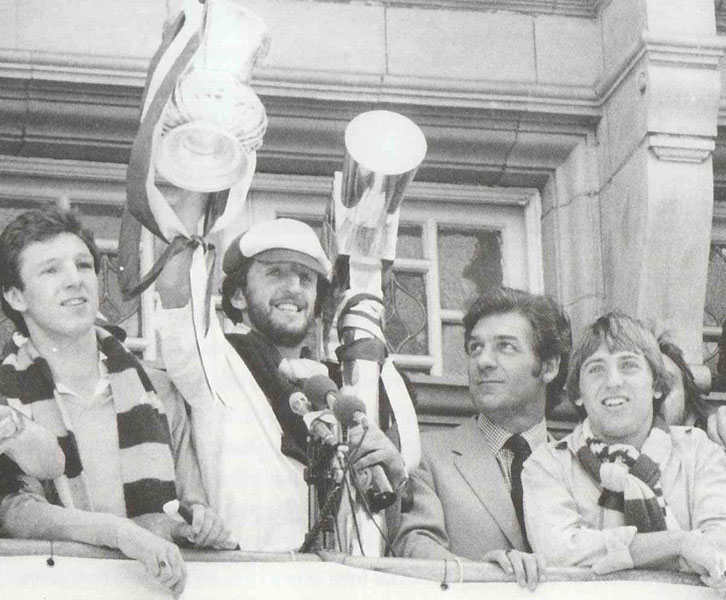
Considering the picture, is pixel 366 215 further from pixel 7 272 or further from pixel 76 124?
pixel 76 124

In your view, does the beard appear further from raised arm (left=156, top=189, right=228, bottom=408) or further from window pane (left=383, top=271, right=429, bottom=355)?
window pane (left=383, top=271, right=429, bottom=355)

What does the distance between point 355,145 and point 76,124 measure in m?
2.20

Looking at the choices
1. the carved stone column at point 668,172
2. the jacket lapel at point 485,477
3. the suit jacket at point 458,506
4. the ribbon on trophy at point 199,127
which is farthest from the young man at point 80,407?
the carved stone column at point 668,172

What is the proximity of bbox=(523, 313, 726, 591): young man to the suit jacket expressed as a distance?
0.82 ft

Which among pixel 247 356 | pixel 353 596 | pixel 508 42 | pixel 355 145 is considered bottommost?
pixel 353 596

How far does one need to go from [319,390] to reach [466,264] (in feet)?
10.3

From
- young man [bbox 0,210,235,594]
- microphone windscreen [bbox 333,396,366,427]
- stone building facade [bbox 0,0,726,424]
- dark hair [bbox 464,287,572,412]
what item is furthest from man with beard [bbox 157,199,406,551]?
stone building facade [bbox 0,0,726,424]

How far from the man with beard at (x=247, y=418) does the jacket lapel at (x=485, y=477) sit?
66 centimetres

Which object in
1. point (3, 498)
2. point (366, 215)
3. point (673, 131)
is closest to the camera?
point (3, 498)

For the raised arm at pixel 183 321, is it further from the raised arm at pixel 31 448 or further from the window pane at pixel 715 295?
the window pane at pixel 715 295

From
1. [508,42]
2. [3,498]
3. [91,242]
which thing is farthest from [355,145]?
[508,42]

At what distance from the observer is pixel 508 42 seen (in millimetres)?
12875

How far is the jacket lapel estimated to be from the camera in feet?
35.3

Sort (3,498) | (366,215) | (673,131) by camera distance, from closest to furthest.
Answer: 1. (3,498)
2. (366,215)
3. (673,131)
